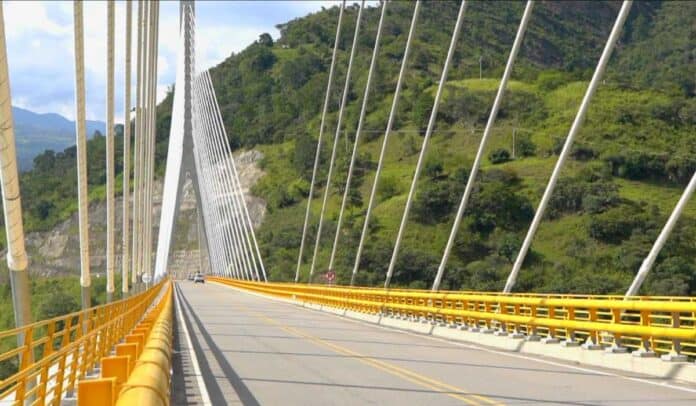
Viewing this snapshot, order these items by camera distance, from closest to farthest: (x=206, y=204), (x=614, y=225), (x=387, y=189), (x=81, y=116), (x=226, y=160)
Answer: (x=81, y=116) < (x=226, y=160) < (x=614, y=225) < (x=206, y=204) < (x=387, y=189)

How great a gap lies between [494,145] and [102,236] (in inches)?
2373

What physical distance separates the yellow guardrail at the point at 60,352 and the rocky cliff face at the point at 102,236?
A: 347ft

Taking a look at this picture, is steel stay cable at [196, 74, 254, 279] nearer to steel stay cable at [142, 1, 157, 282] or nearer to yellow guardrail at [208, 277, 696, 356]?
steel stay cable at [142, 1, 157, 282]

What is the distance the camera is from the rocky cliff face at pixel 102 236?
129m

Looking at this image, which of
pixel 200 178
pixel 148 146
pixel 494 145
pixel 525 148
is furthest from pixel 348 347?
pixel 494 145

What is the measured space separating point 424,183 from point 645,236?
33.3 m

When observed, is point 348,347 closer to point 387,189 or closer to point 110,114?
point 110,114

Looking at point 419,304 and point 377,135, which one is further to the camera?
point 377,135

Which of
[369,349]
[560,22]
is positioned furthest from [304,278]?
[560,22]

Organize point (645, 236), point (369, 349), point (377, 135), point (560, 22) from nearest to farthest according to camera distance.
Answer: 1. point (369, 349)
2. point (645, 236)
3. point (377, 135)
4. point (560, 22)

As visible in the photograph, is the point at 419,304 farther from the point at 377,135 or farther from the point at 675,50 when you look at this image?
the point at 675,50

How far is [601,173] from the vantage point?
329ft

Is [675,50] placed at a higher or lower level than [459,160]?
higher

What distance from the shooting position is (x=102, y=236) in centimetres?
14688
